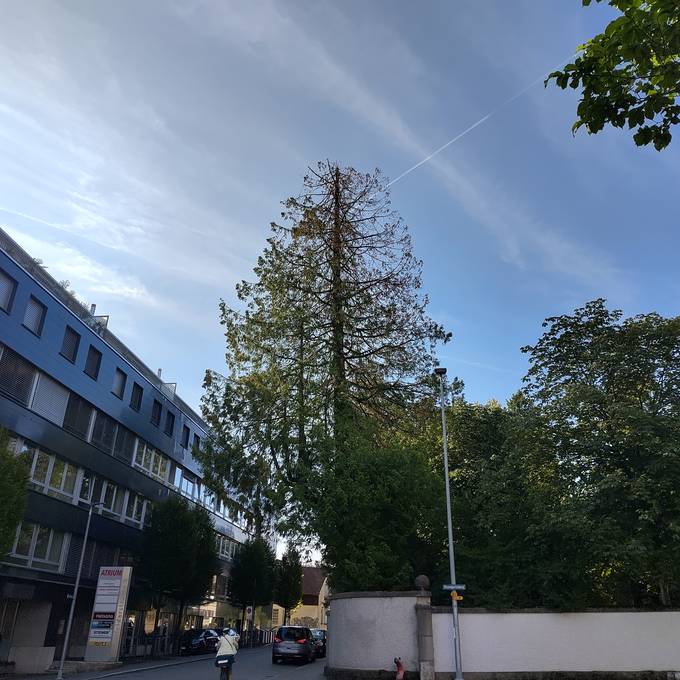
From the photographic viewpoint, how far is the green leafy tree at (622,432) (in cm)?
1616

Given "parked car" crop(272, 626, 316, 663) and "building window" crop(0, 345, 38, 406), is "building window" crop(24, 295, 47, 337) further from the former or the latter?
"parked car" crop(272, 626, 316, 663)

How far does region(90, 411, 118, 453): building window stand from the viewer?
98.5ft

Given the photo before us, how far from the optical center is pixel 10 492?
1770 cm

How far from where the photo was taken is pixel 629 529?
54.6 feet

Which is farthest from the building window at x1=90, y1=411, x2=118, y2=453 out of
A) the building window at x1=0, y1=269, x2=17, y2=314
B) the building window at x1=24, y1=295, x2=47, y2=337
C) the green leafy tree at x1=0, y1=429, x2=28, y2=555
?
the green leafy tree at x1=0, y1=429, x2=28, y2=555

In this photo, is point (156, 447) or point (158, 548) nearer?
point (158, 548)

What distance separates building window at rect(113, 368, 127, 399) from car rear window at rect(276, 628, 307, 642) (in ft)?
48.5

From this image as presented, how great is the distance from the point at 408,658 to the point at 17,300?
1923cm

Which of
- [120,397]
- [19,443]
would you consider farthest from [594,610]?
[120,397]

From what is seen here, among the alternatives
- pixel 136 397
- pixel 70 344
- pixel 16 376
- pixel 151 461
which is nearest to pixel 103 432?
pixel 136 397

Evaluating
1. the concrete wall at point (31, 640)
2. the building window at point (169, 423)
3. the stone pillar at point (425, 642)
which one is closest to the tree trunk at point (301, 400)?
the stone pillar at point (425, 642)

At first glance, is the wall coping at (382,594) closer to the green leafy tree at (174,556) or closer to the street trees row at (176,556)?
the street trees row at (176,556)

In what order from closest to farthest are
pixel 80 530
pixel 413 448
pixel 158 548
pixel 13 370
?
1. pixel 413 448
2. pixel 13 370
3. pixel 80 530
4. pixel 158 548

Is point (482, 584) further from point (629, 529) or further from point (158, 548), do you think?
point (158, 548)
